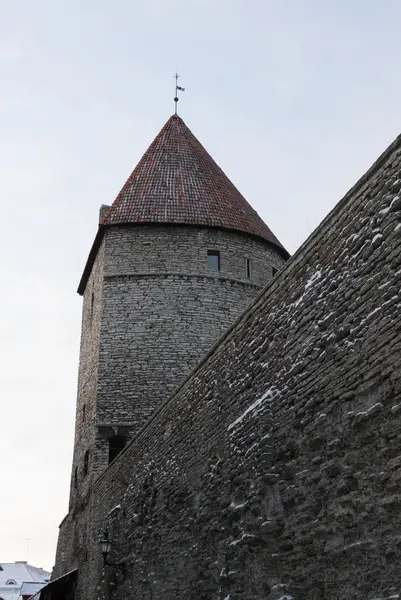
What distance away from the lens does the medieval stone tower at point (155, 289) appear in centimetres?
1631

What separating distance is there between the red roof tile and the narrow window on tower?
0.67 metres

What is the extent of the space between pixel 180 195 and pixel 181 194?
0.05 metres

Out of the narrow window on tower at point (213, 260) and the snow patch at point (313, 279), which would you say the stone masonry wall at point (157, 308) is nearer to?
the narrow window on tower at point (213, 260)

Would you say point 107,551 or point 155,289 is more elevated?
point 155,289

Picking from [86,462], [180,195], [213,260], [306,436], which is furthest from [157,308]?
[306,436]

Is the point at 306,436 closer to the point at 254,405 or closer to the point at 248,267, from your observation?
the point at 254,405

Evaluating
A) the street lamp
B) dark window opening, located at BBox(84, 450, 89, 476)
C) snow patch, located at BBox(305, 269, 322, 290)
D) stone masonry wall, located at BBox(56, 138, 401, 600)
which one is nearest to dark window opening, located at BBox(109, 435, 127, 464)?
dark window opening, located at BBox(84, 450, 89, 476)

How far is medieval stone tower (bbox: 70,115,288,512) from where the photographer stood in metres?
16.3

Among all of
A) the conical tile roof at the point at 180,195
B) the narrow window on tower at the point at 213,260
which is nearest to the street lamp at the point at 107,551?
the narrow window on tower at the point at 213,260

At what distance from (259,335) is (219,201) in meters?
12.1

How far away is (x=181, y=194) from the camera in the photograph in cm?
1847

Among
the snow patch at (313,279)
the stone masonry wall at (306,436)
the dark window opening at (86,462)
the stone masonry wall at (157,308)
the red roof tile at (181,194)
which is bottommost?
the stone masonry wall at (306,436)

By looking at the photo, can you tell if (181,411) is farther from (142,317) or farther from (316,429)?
(142,317)

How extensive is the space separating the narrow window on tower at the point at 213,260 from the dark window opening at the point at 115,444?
464 cm
